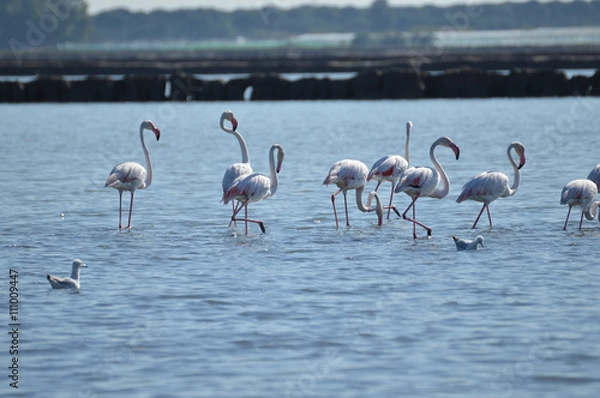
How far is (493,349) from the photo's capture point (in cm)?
880

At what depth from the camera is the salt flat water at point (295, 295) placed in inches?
325

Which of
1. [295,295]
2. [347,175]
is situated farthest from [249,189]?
[295,295]

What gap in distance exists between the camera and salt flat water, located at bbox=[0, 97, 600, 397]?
325 inches

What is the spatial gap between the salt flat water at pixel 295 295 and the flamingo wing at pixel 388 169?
72 centimetres

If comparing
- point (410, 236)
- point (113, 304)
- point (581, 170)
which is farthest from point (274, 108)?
point (113, 304)

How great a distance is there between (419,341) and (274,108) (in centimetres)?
4396

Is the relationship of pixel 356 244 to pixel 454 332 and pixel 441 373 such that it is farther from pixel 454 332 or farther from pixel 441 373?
A: pixel 441 373

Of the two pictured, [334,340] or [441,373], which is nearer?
[441,373]

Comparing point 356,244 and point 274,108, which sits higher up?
point 274,108

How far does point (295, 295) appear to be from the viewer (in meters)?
10.9

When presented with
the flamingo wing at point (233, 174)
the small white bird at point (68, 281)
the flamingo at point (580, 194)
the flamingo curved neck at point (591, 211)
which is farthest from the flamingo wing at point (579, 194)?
the small white bird at point (68, 281)

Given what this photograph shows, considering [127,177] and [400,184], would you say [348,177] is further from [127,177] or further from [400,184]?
[127,177]

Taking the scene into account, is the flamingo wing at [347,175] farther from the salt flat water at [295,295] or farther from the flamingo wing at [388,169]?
the salt flat water at [295,295]

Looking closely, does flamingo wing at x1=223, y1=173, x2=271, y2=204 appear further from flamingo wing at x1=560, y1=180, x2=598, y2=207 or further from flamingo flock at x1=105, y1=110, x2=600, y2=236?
flamingo wing at x1=560, y1=180, x2=598, y2=207
